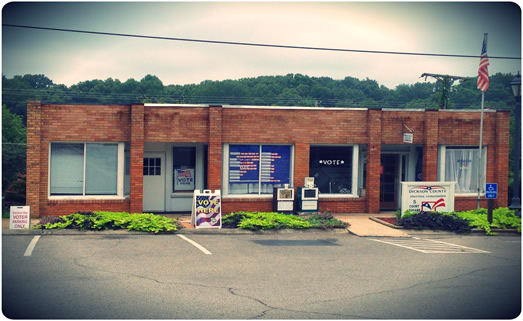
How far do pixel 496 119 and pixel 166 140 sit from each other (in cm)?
1272

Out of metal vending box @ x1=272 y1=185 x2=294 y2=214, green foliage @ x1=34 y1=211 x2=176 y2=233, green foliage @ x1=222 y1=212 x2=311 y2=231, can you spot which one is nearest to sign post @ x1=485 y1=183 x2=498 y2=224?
green foliage @ x1=222 y1=212 x2=311 y2=231

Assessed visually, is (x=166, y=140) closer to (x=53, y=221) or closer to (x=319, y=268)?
(x=53, y=221)

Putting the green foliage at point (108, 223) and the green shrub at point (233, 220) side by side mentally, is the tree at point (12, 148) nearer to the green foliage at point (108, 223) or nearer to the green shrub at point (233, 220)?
the green foliage at point (108, 223)

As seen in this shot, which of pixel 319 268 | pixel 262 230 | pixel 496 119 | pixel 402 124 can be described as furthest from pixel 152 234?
pixel 496 119

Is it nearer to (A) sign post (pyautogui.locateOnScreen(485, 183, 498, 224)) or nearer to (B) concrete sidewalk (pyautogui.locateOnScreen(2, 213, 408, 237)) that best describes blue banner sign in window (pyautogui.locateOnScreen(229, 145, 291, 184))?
(B) concrete sidewalk (pyautogui.locateOnScreen(2, 213, 408, 237))

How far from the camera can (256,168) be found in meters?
20.2

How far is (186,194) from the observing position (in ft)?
67.3

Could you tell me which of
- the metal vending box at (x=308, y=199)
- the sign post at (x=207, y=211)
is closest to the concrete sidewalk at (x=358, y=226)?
the sign post at (x=207, y=211)

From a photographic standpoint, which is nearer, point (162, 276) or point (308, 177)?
point (162, 276)

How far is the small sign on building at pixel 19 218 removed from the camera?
15.3 m

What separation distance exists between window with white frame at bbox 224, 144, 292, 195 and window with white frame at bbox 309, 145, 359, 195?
3.79 ft

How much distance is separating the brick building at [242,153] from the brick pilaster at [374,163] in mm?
39

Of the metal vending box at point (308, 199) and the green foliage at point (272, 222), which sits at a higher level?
the metal vending box at point (308, 199)

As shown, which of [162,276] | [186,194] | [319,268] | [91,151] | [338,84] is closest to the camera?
[162,276]
